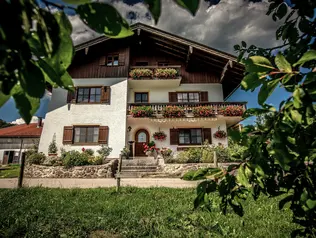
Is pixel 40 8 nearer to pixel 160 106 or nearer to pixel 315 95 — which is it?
pixel 315 95

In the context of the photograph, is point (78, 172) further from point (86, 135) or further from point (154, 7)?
point (154, 7)

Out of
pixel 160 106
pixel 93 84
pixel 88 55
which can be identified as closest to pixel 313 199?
pixel 160 106

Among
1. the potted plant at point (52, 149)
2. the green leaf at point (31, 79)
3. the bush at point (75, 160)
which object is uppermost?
the potted plant at point (52, 149)

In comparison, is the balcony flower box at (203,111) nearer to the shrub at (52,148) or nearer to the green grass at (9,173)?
the shrub at (52,148)

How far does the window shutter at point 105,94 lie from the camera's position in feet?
51.9

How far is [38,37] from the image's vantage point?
505mm

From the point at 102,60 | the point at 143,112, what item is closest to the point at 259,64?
the point at 143,112

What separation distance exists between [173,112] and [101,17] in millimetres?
14488

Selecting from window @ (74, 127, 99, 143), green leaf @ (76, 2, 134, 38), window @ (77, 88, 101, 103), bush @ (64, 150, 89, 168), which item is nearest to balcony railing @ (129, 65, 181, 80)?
window @ (77, 88, 101, 103)

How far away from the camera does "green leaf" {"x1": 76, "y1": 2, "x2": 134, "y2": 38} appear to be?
53 centimetres

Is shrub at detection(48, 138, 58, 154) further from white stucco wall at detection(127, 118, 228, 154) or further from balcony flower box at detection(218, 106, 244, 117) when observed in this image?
balcony flower box at detection(218, 106, 244, 117)

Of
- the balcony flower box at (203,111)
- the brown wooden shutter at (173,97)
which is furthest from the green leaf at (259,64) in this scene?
the brown wooden shutter at (173,97)

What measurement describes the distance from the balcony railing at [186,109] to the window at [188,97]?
54.8 inches

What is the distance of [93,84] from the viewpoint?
644 inches
